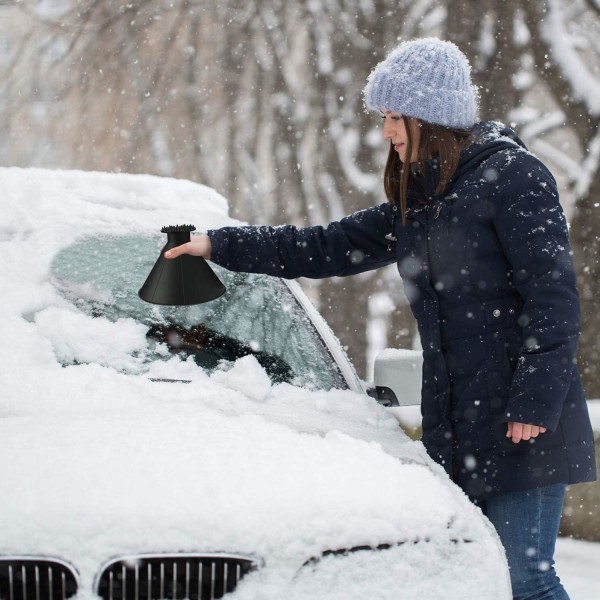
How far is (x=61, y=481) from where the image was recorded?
68.0 inches

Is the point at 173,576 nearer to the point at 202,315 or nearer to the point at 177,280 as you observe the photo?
the point at 177,280

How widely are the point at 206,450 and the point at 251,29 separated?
249 inches

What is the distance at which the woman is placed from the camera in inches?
81.7

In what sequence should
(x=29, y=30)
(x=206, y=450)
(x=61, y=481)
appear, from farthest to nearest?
1. (x=29, y=30)
2. (x=206, y=450)
3. (x=61, y=481)

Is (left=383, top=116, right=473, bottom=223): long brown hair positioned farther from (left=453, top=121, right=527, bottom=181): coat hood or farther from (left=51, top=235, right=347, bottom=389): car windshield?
(left=51, top=235, right=347, bottom=389): car windshield

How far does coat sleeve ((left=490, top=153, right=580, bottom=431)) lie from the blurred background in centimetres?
364

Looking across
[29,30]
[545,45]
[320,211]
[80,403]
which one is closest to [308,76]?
[320,211]

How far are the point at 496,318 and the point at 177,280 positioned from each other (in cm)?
96

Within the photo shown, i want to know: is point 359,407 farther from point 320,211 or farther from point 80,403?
point 320,211

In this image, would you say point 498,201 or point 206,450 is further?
point 498,201

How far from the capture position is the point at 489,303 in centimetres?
222

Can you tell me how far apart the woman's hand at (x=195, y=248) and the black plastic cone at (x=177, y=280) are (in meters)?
0.02

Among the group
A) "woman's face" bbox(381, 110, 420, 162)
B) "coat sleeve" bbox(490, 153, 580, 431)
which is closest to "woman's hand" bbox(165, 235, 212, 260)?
"woman's face" bbox(381, 110, 420, 162)

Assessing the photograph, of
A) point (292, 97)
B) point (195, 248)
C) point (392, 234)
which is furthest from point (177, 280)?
point (292, 97)
